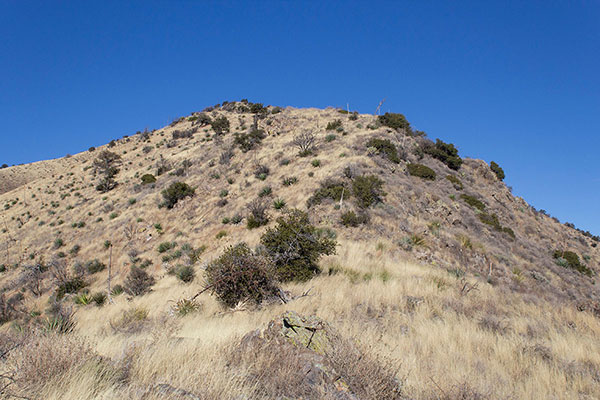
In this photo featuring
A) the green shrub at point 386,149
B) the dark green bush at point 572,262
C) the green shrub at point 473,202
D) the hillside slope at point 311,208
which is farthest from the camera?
the green shrub at point 386,149

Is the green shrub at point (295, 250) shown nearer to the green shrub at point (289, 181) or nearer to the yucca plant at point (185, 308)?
the yucca plant at point (185, 308)

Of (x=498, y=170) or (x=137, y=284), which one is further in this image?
(x=498, y=170)

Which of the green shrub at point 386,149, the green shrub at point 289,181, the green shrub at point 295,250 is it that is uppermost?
the green shrub at point 386,149

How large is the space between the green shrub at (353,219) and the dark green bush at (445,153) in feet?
67.0

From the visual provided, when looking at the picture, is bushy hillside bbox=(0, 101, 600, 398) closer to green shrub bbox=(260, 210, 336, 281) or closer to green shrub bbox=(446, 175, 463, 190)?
green shrub bbox=(260, 210, 336, 281)

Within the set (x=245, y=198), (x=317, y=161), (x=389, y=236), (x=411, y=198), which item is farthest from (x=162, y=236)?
(x=411, y=198)

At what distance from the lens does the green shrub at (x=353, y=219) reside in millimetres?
15202

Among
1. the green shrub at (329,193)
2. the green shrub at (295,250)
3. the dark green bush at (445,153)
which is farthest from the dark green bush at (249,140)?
the green shrub at (295,250)

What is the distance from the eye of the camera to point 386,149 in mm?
25438

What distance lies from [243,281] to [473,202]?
73.8 ft

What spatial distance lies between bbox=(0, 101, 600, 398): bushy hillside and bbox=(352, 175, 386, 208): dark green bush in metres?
0.14

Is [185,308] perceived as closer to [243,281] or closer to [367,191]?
[243,281]

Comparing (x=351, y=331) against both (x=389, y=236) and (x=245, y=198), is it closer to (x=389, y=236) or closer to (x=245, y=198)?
(x=389, y=236)

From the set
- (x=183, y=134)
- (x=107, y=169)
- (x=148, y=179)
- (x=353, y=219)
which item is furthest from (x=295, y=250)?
(x=183, y=134)
